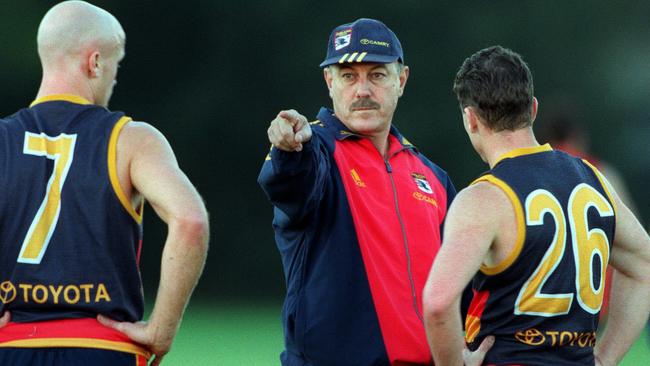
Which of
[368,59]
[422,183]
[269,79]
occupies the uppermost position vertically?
[368,59]

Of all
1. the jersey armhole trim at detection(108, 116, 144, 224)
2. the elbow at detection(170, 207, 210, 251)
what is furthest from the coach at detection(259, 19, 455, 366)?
the jersey armhole trim at detection(108, 116, 144, 224)

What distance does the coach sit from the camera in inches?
150

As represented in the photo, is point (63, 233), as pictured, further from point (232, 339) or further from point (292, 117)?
point (232, 339)

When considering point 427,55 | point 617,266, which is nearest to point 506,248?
point 617,266

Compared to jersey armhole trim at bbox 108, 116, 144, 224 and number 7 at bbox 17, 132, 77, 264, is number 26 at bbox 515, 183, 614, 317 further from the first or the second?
number 7 at bbox 17, 132, 77, 264

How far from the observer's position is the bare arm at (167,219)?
131 inches

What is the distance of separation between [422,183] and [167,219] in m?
1.30

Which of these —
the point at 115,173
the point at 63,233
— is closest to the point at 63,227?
the point at 63,233

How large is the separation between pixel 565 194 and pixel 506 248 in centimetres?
27

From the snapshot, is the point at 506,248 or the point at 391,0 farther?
the point at 391,0

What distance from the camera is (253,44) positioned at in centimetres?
1080

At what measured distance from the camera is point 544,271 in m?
3.24

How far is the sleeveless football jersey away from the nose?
125 cm

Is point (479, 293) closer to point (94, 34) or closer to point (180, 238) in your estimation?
point (180, 238)
